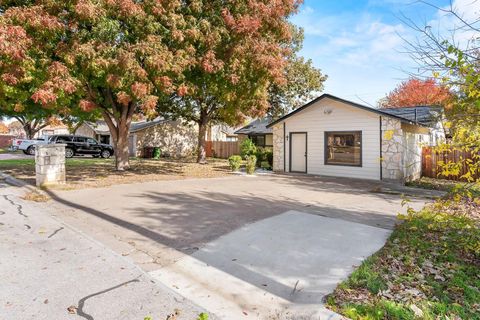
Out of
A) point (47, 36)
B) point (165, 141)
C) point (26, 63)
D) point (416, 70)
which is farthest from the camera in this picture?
point (165, 141)

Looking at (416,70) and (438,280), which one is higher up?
(416,70)

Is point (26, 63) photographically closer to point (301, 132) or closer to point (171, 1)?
point (171, 1)

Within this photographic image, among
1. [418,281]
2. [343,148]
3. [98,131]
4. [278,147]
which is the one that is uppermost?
[98,131]

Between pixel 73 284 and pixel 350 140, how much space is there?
12621 mm

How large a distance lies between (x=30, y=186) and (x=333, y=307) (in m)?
10.2

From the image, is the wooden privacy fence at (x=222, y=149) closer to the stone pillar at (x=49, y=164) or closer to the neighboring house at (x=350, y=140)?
the neighboring house at (x=350, y=140)

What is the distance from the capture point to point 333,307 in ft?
9.79

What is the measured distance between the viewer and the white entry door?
15055 mm

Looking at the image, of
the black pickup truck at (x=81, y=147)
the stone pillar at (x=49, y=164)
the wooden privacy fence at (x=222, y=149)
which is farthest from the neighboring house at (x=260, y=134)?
the stone pillar at (x=49, y=164)

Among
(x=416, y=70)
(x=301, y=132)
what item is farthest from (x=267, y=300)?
(x=301, y=132)

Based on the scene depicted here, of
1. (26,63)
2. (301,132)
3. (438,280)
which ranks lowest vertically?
(438,280)

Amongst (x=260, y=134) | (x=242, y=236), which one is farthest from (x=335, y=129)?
(x=260, y=134)

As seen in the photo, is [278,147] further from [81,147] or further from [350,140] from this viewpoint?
[81,147]

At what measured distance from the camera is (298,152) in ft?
50.3
